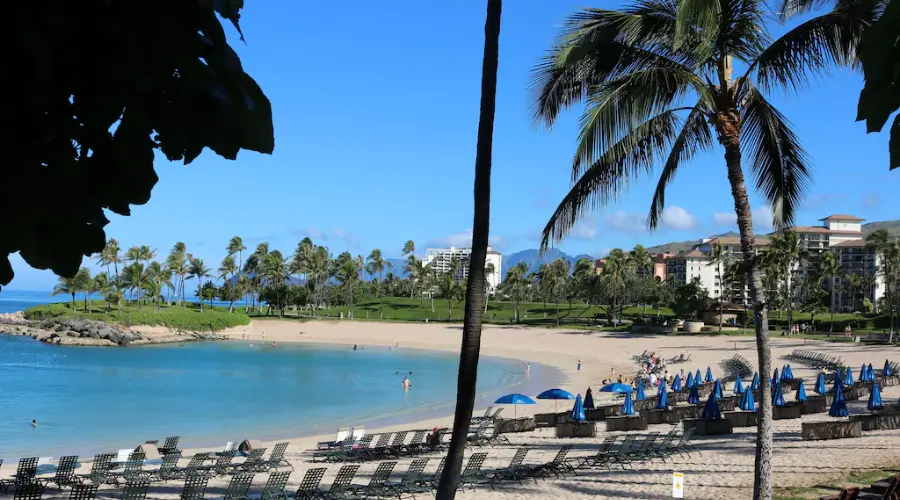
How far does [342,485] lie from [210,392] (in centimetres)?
3198

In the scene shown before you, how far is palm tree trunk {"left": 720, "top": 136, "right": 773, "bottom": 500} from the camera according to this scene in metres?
9.27

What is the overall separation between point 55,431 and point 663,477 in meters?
26.3

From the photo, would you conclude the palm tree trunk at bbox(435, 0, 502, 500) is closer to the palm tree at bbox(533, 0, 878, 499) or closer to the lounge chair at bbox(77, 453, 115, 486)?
the palm tree at bbox(533, 0, 878, 499)

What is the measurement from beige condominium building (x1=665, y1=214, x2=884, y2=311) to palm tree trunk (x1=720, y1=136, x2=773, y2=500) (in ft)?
269

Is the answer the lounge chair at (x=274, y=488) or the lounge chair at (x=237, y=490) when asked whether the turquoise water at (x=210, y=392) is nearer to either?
the lounge chair at (x=237, y=490)

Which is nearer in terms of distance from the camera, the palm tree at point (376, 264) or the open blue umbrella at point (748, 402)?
the open blue umbrella at point (748, 402)

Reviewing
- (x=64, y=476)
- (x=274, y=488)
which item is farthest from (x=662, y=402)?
(x=64, y=476)

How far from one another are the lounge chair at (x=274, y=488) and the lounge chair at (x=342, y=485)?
85cm

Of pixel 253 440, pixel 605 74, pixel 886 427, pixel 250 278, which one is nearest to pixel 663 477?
pixel 886 427

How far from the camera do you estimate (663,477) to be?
1480cm

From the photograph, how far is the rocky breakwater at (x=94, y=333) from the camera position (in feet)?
257

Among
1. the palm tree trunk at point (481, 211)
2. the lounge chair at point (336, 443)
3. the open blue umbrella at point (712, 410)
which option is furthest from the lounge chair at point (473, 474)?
the palm tree trunk at point (481, 211)

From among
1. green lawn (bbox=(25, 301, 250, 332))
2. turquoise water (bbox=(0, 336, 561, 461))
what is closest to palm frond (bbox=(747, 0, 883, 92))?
turquoise water (bbox=(0, 336, 561, 461))

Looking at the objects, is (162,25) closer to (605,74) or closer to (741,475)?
(605,74)
